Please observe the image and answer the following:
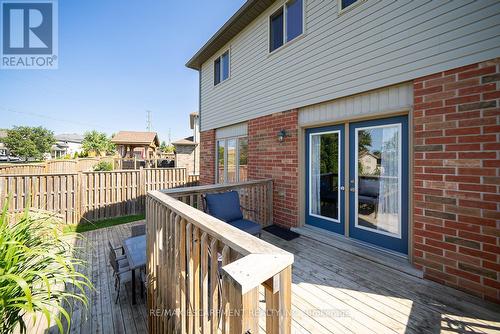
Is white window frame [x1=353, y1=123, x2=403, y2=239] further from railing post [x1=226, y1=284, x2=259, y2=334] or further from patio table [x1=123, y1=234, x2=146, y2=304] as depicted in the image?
patio table [x1=123, y1=234, x2=146, y2=304]

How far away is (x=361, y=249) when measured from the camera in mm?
3551

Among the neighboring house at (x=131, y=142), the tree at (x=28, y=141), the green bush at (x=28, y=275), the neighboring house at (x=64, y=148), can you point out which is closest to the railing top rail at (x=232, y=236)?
the green bush at (x=28, y=275)

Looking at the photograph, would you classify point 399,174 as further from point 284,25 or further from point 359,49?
point 284,25

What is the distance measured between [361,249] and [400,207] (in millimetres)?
936

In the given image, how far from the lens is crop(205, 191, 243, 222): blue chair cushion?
3789 millimetres

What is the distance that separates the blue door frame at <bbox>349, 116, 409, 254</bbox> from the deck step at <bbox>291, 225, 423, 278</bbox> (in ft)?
0.38

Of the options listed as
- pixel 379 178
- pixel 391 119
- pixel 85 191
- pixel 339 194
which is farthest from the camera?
pixel 85 191

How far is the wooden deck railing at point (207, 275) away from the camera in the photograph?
909mm

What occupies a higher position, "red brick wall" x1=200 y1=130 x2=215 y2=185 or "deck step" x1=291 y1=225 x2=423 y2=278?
"red brick wall" x1=200 y1=130 x2=215 y2=185

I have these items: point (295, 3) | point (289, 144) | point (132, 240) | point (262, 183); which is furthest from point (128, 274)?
point (295, 3)

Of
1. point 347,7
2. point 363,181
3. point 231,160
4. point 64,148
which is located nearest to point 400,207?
point 363,181

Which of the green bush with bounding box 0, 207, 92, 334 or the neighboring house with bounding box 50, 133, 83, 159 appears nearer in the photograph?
the green bush with bounding box 0, 207, 92, 334

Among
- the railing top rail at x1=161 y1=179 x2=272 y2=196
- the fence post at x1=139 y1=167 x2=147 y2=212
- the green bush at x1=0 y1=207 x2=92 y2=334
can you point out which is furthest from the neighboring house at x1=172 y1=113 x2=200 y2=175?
the green bush at x1=0 y1=207 x2=92 y2=334

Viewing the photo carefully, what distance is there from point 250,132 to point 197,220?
15.6 ft
